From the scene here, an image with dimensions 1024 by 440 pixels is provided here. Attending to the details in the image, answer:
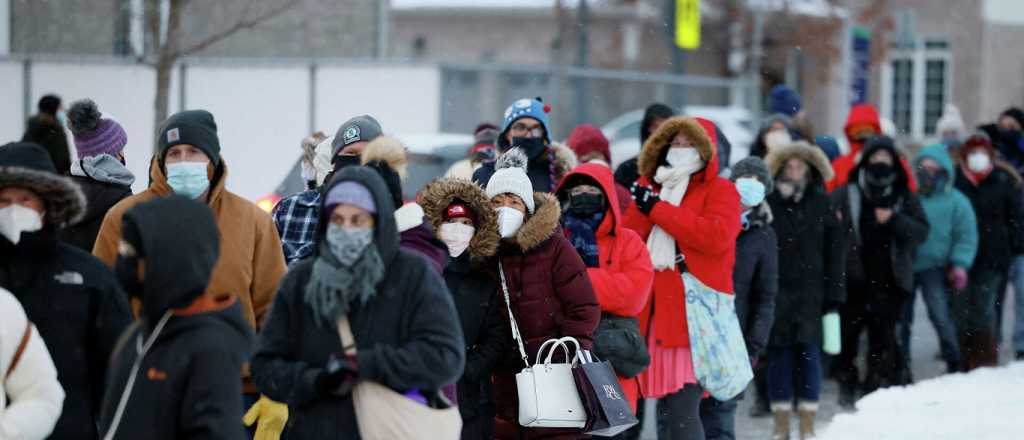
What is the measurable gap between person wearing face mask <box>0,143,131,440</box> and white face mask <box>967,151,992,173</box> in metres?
9.96

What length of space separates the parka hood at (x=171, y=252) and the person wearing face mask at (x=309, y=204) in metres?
2.44

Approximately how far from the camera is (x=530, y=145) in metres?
9.35

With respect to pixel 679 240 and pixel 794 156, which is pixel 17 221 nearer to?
pixel 679 240

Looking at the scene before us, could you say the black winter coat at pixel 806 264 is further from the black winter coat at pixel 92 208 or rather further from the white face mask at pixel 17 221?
the white face mask at pixel 17 221

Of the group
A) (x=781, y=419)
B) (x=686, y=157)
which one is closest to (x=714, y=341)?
(x=686, y=157)

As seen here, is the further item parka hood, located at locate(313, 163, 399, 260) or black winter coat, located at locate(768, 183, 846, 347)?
black winter coat, located at locate(768, 183, 846, 347)

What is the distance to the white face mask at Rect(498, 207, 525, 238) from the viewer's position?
7500 millimetres

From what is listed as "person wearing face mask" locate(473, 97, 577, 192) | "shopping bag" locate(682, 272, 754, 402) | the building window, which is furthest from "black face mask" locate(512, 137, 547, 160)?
the building window

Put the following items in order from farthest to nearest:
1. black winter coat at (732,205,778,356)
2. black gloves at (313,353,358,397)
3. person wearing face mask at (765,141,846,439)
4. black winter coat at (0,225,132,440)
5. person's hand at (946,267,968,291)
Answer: person's hand at (946,267,968,291), person wearing face mask at (765,141,846,439), black winter coat at (732,205,778,356), black winter coat at (0,225,132,440), black gloves at (313,353,358,397)

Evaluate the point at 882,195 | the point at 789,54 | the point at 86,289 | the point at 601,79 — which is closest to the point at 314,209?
the point at 86,289

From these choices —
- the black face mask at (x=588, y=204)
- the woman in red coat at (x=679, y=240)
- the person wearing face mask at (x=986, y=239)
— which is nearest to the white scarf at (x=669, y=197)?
the woman in red coat at (x=679, y=240)

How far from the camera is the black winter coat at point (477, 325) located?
24.0ft

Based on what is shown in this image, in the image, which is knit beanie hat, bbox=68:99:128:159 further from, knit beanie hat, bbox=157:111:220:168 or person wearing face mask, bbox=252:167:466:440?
person wearing face mask, bbox=252:167:466:440

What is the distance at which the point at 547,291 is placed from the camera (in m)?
7.48
